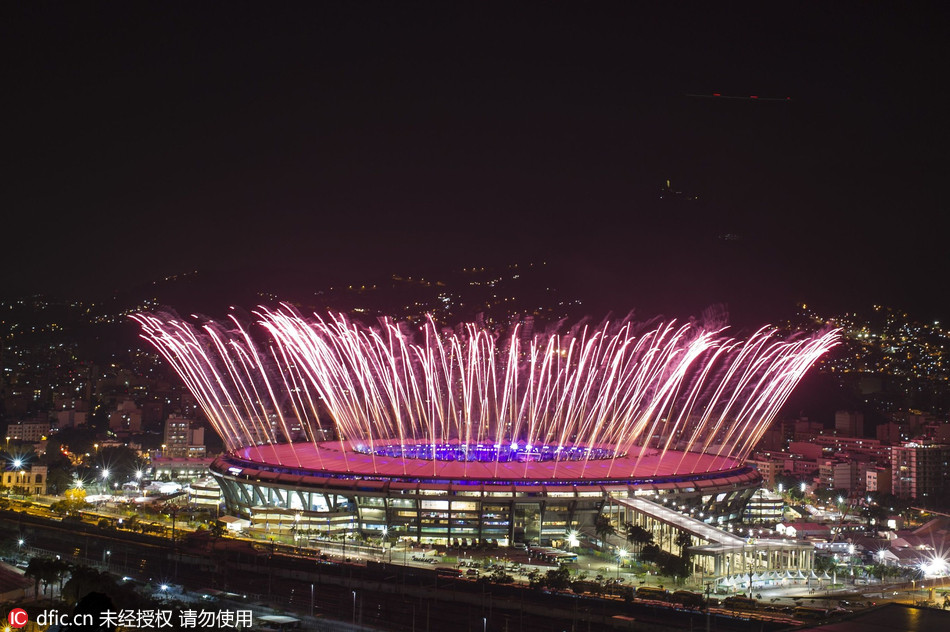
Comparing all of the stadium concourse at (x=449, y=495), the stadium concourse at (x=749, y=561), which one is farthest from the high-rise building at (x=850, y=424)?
the stadium concourse at (x=749, y=561)

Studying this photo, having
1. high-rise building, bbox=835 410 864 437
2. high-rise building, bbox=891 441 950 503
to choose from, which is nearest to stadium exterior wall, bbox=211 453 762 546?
high-rise building, bbox=891 441 950 503

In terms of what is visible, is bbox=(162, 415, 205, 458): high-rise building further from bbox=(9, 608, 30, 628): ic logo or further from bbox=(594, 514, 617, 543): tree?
bbox=(9, 608, 30, 628): ic logo

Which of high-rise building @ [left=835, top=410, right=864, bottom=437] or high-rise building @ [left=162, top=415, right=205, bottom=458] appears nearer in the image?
high-rise building @ [left=162, top=415, right=205, bottom=458]

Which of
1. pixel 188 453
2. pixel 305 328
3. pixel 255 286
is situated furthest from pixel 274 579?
pixel 255 286

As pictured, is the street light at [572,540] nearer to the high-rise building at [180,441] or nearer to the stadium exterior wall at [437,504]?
the stadium exterior wall at [437,504]

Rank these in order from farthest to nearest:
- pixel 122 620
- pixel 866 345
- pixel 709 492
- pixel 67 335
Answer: pixel 67 335, pixel 866 345, pixel 709 492, pixel 122 620

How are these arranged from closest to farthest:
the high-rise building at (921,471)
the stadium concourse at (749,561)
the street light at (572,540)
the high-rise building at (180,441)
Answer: the stadium concourse at (749,561) < the street light at (572,540) < the high-rise building at (921,471) < the high-rise building at (180,441)

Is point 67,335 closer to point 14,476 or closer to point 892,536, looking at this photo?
point 14,476

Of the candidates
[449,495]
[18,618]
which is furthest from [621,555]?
[18,618]

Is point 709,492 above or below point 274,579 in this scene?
above
